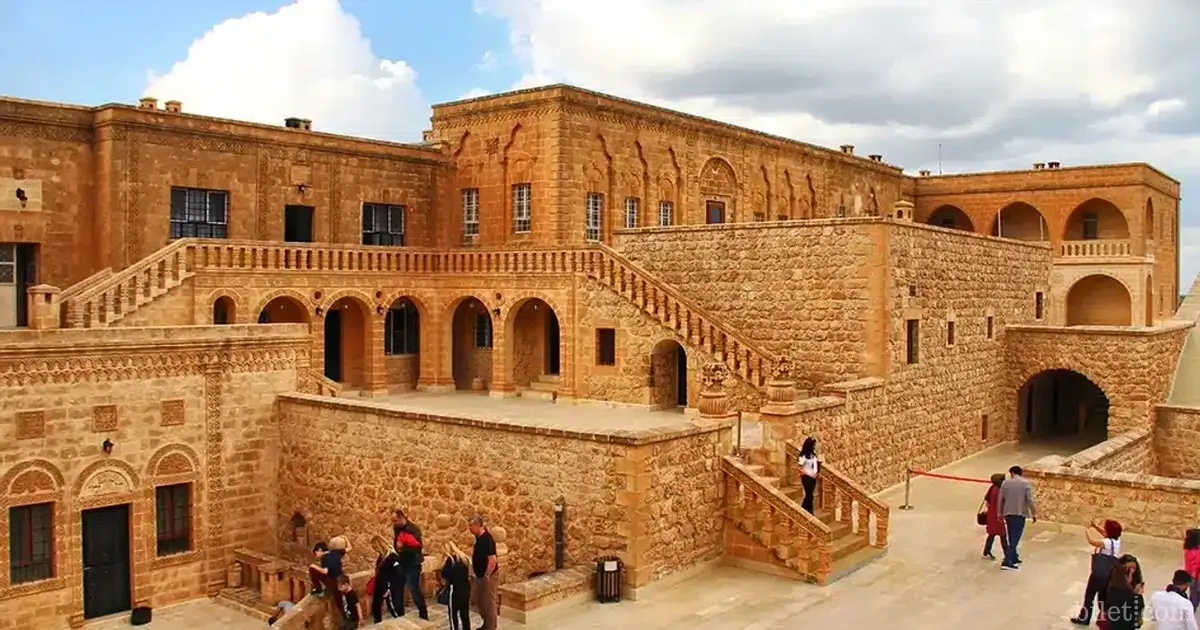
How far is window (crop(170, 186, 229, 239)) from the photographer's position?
23.7 metres

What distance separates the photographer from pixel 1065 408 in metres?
31.0

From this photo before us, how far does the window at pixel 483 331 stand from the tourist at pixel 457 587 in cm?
1542

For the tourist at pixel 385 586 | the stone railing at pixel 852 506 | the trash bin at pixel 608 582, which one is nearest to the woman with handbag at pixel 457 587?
Answer: the tourist at pixel 385 586

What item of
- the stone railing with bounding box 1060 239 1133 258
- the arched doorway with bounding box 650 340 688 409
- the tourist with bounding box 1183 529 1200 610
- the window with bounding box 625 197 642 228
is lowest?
the tourist with bounding box 1183 529 1200 610

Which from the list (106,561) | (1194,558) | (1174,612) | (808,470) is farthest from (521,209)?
(1174,612)

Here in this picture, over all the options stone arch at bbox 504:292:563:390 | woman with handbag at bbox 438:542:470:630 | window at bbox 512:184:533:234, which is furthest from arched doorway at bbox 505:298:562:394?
woman with handbag at bbox 438:542:470:630

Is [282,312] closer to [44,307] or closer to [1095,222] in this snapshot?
[44,307]

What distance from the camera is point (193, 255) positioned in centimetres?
2159

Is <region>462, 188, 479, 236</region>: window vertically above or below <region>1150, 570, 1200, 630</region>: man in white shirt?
above

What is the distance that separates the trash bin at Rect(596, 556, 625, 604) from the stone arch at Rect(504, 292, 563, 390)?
40.4ft

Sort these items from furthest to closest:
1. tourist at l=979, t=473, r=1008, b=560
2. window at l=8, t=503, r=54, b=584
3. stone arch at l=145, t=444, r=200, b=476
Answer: stone arch at l=145, t=444, r=200, b=476, window at l=8, t=503, r=54, b=584, tourist at l=979, t=473, r=1008, b=560

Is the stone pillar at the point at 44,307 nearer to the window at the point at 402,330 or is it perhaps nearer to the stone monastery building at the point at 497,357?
the stone monastery building at the point at 497,357

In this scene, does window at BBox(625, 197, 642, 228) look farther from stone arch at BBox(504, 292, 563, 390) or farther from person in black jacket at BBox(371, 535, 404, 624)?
person in black jacket at BBox(371, 535, 404, 624)

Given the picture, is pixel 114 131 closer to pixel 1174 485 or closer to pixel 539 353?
pixel 539 353
